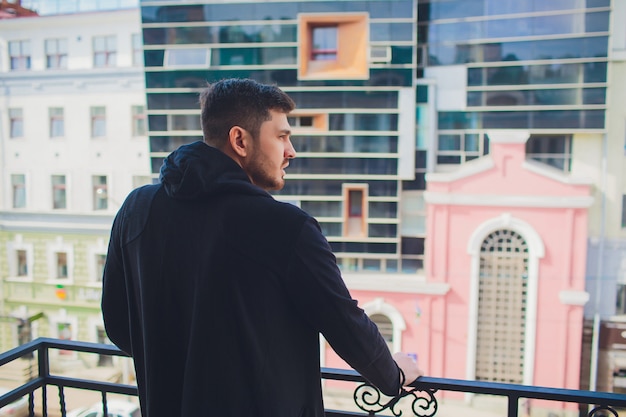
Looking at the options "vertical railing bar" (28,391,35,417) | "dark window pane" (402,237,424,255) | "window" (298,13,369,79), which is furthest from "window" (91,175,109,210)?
"vertical railing bar" (28,391,35,417)

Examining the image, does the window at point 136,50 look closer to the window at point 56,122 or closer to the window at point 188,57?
the window at point 188,57

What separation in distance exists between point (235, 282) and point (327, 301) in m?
0.08

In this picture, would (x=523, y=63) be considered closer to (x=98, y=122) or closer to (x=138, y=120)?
(x=138, y=120)

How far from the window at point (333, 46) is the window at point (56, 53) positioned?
8.54 ft

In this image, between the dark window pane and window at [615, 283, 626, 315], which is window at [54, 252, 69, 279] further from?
window at [615, 283, 626, 315]

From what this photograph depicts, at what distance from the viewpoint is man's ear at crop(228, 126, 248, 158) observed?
1.50 ft

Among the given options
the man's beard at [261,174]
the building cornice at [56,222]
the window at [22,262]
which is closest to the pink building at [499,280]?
the building cornice at [56,222]

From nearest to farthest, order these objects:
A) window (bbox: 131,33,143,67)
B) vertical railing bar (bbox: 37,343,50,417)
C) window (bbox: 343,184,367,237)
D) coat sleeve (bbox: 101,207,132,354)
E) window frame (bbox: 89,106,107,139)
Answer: coat sleeve (bbox: 101,207,132,354)
vertical railing bar (bbox: 37,343,50,417)
window (bbox: 343,184,367,237)
window (bbox: 131,33,143,67)
window frame (bbox: 89,106,107,139)

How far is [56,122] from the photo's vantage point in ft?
17.5

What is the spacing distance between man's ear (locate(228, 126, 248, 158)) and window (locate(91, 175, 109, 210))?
5210 millimetres

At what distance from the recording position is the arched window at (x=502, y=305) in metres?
4.57

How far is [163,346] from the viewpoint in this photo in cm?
45

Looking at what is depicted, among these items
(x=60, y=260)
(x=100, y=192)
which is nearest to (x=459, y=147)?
(x=100, y=192)

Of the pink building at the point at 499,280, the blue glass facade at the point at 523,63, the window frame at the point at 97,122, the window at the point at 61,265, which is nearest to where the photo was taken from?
the blue glass facade at the point at 523,63
